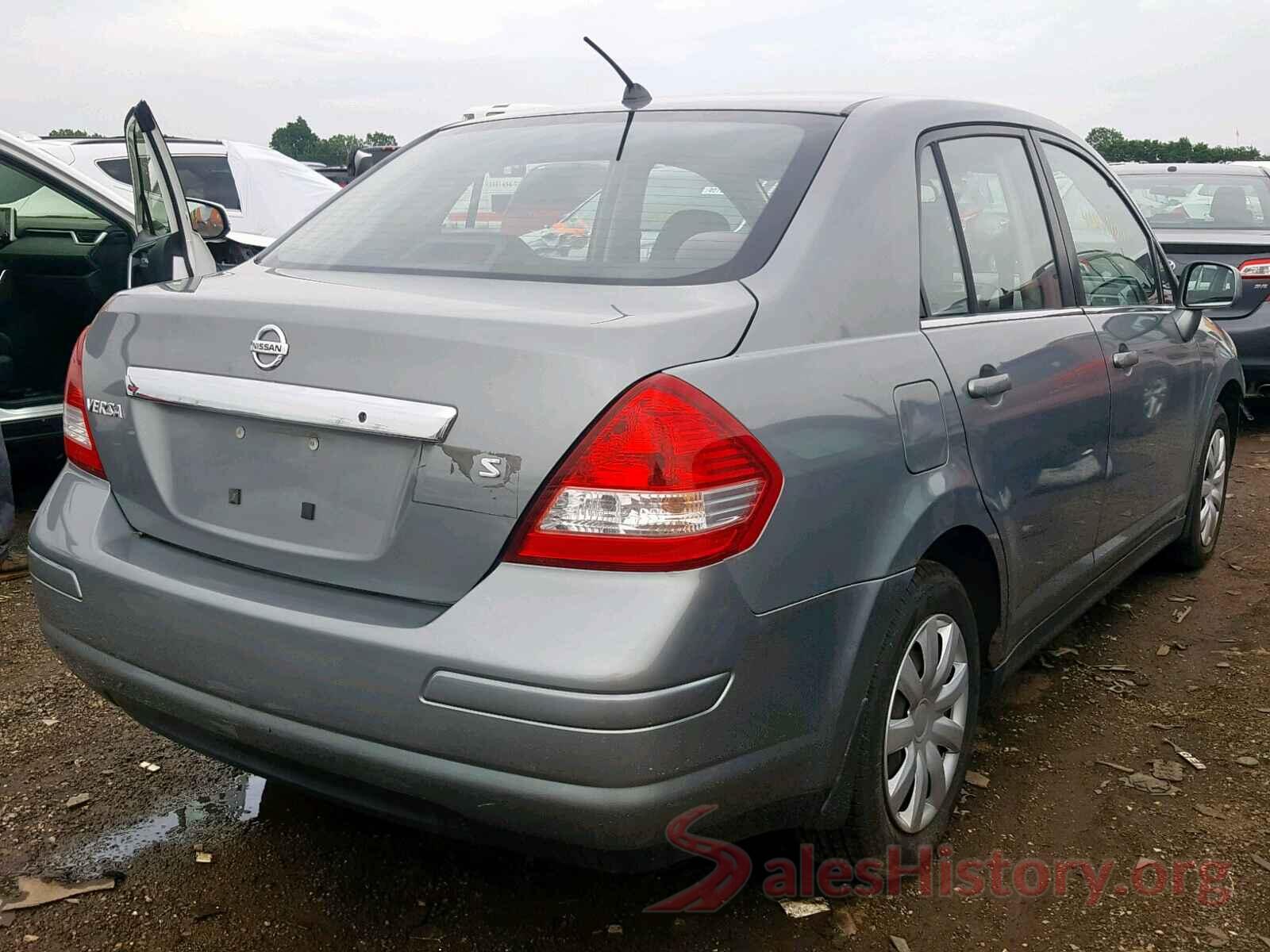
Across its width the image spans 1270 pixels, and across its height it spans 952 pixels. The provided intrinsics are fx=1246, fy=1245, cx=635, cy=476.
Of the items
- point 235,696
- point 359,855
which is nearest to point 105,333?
point 235,696

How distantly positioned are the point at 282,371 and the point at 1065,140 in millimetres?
2536

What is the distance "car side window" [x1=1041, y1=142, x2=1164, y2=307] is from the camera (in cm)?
350

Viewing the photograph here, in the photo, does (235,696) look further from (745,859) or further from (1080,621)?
(1080,621)

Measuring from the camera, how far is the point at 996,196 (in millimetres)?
3100

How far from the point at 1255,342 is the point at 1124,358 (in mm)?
4625

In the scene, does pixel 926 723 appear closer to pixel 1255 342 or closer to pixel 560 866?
pixel 560 866

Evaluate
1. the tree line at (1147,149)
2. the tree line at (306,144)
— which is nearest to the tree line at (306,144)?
the tree line at (306,144)

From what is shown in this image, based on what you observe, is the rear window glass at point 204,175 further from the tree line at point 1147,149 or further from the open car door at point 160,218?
the tree line at point 1147,149

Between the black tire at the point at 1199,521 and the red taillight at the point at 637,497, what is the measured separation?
3.06m

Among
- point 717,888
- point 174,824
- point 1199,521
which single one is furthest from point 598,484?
point 1199,521

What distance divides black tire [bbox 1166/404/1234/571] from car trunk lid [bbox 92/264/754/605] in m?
2.89

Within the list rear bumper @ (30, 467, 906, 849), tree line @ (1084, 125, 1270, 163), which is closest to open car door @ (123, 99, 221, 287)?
rear bumper @ (30, 467, 906, 849)

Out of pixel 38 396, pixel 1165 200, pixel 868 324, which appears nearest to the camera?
pixel 868 324

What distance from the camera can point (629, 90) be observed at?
3006mm
